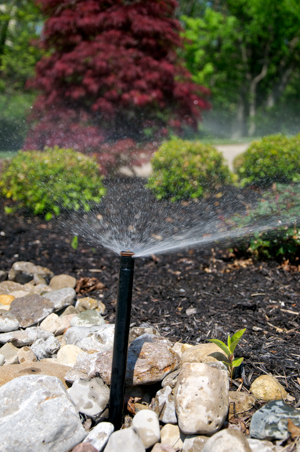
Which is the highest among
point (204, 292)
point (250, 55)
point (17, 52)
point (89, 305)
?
point (250, 55)

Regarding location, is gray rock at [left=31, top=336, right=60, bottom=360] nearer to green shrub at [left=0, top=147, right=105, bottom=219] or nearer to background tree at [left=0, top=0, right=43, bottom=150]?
green shrub at [left=0, top=147, right=105, bottom=219]

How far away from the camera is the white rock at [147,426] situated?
2.15 metres

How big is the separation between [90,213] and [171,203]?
131 centimetres

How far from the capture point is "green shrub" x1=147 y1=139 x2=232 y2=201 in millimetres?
5594

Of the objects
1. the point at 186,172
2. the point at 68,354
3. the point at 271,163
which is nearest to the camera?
the point at 68,354

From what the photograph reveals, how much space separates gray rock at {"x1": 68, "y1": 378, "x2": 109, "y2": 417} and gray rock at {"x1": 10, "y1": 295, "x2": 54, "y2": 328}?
1232mm

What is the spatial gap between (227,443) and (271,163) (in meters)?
3.84

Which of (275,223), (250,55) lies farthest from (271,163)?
(250,55)

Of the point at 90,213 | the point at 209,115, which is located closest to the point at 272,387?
the point at 90,213

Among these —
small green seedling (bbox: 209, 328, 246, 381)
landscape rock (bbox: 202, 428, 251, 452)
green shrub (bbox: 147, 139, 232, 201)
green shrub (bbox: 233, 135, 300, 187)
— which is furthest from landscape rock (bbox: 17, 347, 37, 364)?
green shrub (bbox: 233, 135, 300, 187)

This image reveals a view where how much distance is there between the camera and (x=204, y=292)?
378 cm

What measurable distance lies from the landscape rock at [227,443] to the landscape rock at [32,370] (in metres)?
1.05

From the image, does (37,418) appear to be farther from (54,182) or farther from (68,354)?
(54,182)

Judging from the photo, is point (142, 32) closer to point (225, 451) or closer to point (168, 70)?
point (168, 70)
